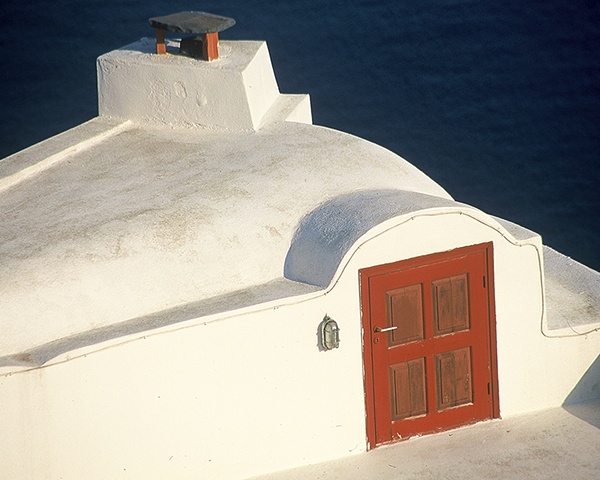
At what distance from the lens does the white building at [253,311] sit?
12219 millimetres

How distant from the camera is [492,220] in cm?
1352

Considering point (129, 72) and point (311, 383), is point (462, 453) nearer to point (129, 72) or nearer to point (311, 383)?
point (311, 383)

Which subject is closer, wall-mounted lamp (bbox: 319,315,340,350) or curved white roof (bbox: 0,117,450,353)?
curved white roof (bbox: 0,117,450,353)

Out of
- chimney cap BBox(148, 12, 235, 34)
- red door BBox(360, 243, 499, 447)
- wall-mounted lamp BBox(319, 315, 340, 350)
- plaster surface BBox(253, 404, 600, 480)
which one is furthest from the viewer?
chimney cap BBox(148, 12, 235, 34)

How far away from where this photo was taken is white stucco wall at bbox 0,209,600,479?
1198cm

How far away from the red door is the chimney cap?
14.7ft

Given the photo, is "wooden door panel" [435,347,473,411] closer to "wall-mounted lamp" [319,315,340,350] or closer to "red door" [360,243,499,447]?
"red door" [360,243,499,447]

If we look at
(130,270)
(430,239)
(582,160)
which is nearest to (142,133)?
(130,270)

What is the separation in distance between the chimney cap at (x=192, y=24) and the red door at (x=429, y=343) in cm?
447

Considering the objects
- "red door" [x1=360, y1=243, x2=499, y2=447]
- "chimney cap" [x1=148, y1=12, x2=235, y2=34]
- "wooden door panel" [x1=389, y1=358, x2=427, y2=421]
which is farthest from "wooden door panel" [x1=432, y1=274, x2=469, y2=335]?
"chimney cap" [x1=148, y1=12, x2=235, y2=34]

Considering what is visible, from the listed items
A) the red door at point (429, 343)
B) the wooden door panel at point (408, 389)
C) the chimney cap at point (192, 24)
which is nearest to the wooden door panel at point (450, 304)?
the red door at point (429, 343)

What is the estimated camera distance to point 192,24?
625 inches

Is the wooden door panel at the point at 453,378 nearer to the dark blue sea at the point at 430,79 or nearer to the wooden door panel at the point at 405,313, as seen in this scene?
the wooden door panel at the point at 405,313

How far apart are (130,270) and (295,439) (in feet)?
8.24
